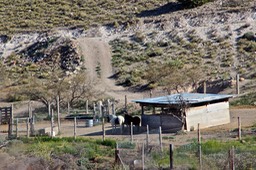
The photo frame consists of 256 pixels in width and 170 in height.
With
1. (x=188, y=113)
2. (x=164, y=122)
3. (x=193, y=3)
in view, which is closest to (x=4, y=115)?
(x=164, y=122)

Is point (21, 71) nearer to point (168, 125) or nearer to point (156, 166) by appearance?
point (168, 125)

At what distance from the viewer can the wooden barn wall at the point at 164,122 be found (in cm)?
4182

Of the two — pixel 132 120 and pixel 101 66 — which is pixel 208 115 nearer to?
pixel 132 120

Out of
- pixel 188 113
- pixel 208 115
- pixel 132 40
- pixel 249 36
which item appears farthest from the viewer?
pixel 132 40

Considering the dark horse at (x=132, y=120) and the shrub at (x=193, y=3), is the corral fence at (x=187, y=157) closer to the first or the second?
the dark horse at (x=132, y=120)

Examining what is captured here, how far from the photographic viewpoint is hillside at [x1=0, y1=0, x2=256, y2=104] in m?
70.3

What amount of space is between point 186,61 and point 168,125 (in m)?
29.7

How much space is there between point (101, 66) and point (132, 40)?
25.1ft

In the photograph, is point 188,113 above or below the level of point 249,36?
below

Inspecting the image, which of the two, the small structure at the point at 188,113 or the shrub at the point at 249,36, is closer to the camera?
the small structure at the point at 188,113

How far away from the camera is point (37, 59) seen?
77.8 metres

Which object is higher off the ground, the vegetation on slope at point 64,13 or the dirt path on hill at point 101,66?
the vegetation on slope at point 64,13

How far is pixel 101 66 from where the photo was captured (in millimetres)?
73750

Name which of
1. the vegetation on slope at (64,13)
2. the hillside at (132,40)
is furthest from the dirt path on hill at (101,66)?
the vegetation on slope at (64,13)
